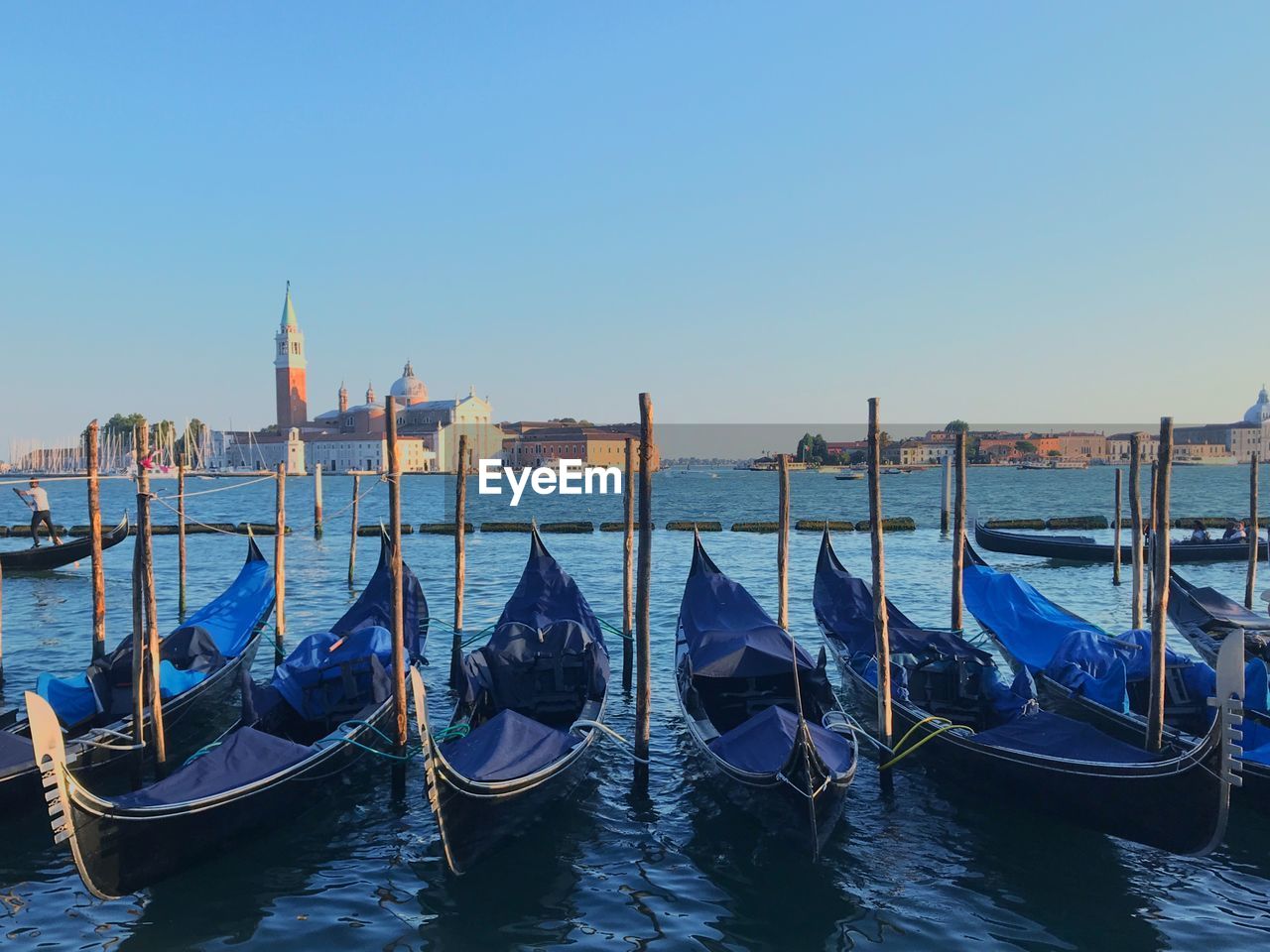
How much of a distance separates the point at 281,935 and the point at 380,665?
2.93m

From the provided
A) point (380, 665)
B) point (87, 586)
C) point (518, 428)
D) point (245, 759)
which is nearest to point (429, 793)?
point (245, 759)

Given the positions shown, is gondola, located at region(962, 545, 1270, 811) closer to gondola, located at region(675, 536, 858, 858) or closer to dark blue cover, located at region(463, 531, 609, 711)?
gondola, located at region(675, 536, 858, 858)

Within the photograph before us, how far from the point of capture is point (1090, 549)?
20.5m

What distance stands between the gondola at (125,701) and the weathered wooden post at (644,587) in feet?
12.1

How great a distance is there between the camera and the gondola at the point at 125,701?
615cm

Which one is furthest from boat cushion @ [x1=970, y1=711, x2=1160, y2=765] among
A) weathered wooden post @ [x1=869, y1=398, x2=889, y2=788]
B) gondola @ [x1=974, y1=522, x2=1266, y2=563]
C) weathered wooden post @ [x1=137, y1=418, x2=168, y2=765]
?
gondola @ [x1=974, y1=522, x2=1266, y2=563]

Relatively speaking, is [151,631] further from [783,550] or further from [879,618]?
[783,550]

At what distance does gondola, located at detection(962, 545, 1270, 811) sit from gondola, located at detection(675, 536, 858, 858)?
2155 mm

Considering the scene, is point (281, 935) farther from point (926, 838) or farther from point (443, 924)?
point (926, 838)

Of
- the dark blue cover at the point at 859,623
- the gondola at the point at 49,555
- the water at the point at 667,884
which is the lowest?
the water at the point at 667,884

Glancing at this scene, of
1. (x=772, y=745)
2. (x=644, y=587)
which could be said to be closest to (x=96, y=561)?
(x=644, y=587)

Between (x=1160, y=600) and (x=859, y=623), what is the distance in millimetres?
4028

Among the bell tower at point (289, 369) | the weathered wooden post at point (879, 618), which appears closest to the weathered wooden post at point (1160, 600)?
the weathered wooden post at point (879, 618)

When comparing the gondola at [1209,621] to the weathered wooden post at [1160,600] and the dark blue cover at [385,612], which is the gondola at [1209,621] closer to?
the weathered wooden post at [1160,600]
